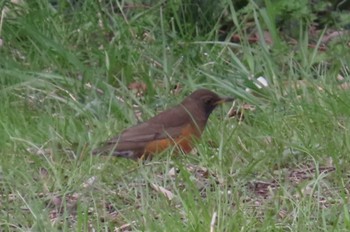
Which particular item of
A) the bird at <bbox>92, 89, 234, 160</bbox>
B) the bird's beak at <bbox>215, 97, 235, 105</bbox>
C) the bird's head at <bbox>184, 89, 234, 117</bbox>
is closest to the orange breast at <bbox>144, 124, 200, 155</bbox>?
the bird at <bbox>92, 89, 234, 160</bbox>

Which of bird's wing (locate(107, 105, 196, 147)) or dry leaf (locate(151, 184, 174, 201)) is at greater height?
dry leaf (locate(151, 184, 174, 201))


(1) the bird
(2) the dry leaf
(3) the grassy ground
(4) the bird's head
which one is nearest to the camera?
(3) the grassy ground

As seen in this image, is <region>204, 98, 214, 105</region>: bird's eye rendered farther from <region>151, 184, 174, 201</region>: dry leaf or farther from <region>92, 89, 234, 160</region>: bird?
<region>151, 184, 174, 201</region>: dry leaf

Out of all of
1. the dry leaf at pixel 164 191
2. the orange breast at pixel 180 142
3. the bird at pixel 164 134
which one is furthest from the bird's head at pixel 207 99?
the dry leaf at pixel 164 191

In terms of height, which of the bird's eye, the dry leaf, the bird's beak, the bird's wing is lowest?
the bird's beak

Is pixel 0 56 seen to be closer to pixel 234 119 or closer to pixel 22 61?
pixel 22 61

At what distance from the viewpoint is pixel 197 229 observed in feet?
17.3

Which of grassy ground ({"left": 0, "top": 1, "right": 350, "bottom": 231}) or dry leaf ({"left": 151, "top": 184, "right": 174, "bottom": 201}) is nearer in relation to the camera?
grassy ground ({"left": 0, "top": 1, "right": 350, "bottom": 231})

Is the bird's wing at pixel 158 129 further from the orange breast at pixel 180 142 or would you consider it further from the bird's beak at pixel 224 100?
the bird's beak at pixel 224 100

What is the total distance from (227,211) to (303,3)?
436 cm

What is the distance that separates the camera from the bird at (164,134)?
6746mm

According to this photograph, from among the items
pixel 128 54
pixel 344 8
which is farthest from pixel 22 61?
pixel 344 8

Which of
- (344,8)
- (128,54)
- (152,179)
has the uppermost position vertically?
(152,179)

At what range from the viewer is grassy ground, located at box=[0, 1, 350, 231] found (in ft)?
18.8
